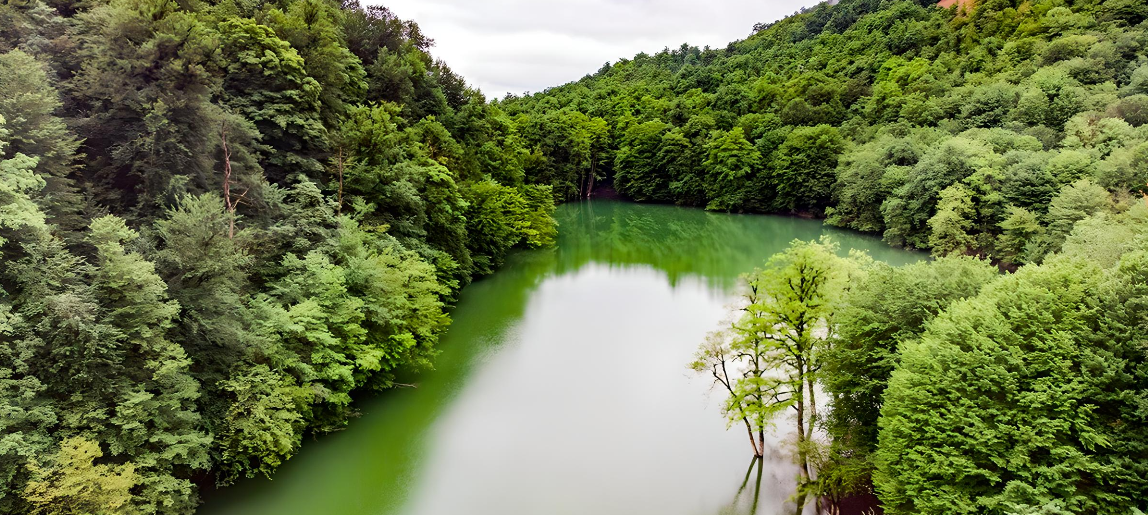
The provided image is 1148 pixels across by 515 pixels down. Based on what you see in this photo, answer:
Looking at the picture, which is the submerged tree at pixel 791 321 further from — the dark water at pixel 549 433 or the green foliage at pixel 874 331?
the dark water at pixel 549 433

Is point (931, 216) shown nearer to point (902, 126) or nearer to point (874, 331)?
point (902, 126)

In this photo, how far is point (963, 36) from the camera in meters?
52.1

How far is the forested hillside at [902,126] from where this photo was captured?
28.9 meters

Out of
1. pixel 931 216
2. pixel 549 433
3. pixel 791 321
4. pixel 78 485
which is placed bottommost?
pixel 549 433

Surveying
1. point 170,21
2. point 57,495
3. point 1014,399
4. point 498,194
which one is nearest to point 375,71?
point 498,194

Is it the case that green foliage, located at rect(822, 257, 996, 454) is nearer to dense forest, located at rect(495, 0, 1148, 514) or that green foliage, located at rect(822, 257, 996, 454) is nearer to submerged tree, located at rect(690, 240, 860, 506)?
dense forest, located at rect(495, 0, 1148, 514)

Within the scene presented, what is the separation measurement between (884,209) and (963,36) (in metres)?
28.6

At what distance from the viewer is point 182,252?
1120 centimetres

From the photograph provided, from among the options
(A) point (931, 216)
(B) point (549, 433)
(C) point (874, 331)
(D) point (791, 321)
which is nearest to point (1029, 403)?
(C) point (874, 331)

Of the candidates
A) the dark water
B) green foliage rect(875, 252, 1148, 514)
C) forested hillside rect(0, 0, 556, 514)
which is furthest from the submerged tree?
forested hillside rect(0, 0, 556, 514)

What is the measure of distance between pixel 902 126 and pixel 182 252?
49.7 meters

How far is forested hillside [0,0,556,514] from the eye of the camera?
8.67 metres

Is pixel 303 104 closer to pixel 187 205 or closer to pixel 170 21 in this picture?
pixel 170 21

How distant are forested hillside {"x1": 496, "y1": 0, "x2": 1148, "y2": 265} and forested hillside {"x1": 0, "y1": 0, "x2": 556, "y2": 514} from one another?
1142 inches
